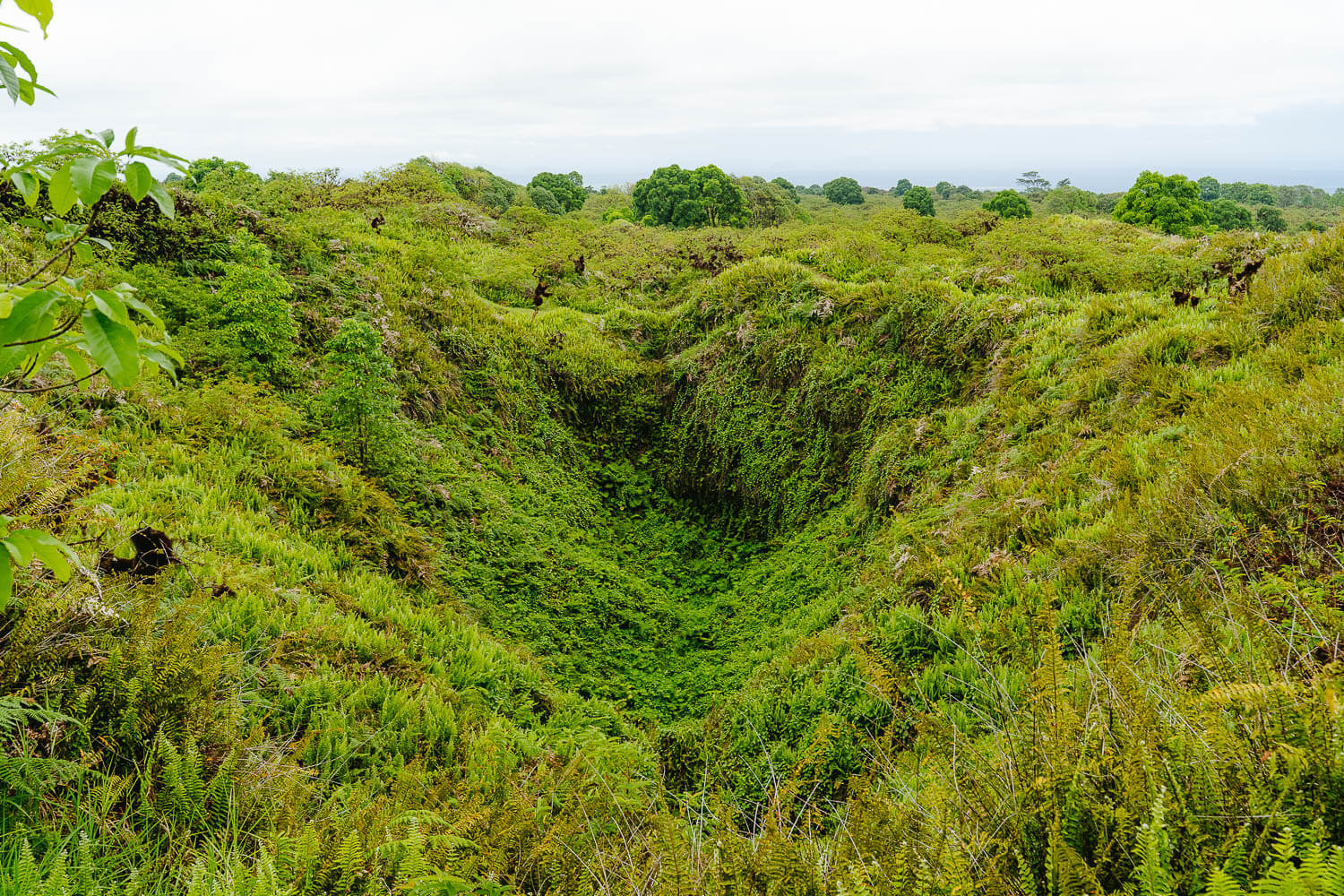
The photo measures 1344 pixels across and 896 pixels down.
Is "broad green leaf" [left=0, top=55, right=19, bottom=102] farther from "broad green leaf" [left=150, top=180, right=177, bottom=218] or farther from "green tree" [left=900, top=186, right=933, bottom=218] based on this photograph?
"green tree" [left=900, top=186, right=933, bottom=218]

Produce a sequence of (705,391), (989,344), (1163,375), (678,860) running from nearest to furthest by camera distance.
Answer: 1. (678,860)
2. (1163,375)
3. (989,344)
4. (705,391)

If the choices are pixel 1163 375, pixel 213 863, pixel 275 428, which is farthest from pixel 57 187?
pixel 1163 375

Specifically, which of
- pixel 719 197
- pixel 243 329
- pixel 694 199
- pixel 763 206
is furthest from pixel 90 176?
pixel 763 206

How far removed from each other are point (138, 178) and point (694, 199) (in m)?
39.0

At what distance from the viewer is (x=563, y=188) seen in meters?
50.7

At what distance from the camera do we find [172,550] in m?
4.33

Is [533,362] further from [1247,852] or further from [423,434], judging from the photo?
[1247,852]

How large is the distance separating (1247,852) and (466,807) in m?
3.34

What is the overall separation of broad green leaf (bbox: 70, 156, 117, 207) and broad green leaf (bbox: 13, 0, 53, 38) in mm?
312

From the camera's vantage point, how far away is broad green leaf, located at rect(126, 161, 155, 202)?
57.7 inches

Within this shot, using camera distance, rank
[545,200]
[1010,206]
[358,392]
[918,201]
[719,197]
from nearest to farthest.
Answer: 1. [358,392]
2. [1010,206]
3. [719,197]
4. [545,200]
5. [918,201]

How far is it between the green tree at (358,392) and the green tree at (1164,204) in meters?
40.6

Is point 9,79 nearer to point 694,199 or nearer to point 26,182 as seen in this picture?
point 26,182

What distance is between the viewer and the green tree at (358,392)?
27.7 ft
